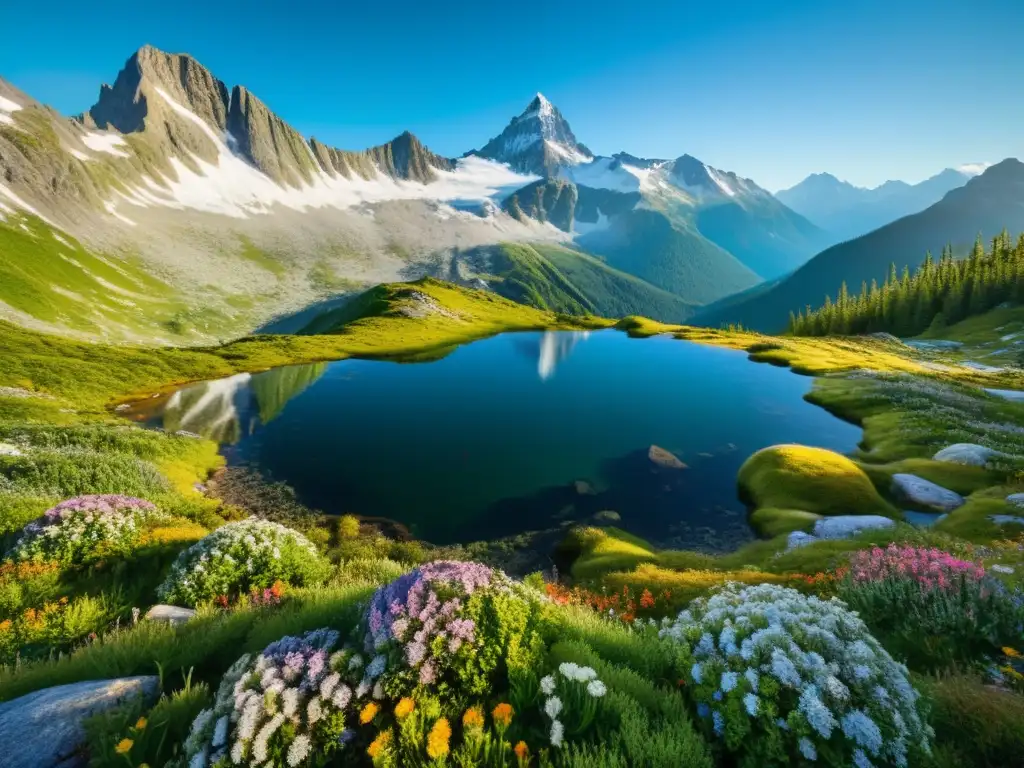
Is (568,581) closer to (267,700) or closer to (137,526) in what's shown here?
(137,526)

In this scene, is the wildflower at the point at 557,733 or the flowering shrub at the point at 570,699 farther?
the flowering shrub at the point at 570,699

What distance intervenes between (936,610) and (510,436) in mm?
40974

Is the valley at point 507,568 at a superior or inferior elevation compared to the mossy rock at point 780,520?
superior

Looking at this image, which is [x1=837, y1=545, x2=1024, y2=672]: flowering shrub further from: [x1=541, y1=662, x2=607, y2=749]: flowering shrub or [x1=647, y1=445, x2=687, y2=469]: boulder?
[x1=647, y1=445, x2=687, y2=469]: boulder

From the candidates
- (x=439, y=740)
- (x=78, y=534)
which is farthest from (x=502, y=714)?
(x=78, y=534)

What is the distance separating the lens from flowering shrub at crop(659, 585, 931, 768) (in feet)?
16.6

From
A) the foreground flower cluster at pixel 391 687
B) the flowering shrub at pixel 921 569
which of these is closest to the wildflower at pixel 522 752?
the foreground flower cluster at pixel 391 687

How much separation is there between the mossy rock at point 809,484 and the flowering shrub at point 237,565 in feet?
102

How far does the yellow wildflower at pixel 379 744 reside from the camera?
476 cm

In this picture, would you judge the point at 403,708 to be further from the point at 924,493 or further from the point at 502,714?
the point at 924,493

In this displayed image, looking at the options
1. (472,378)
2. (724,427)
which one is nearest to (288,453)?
(472,378)

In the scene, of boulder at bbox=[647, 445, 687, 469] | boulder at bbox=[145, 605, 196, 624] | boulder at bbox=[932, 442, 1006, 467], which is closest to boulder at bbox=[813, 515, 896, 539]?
boulder at bbox=[647, 445, 687, 469]

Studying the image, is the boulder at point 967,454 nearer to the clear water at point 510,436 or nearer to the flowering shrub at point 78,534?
the clear water at point 510,436

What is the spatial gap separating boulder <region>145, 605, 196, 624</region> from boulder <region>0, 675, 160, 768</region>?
3.83m
